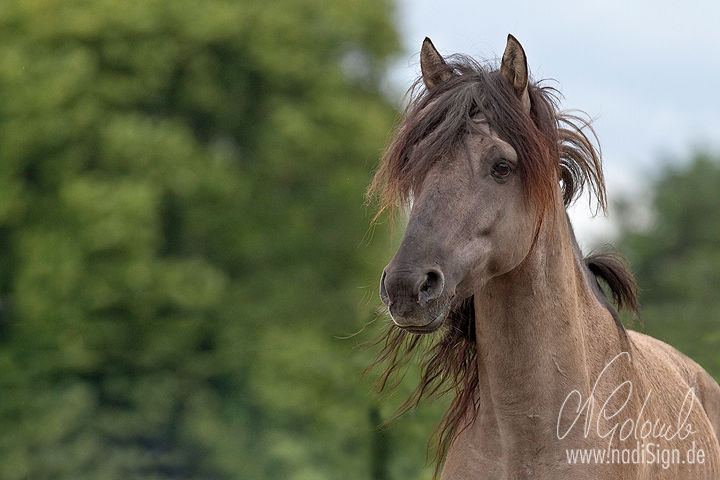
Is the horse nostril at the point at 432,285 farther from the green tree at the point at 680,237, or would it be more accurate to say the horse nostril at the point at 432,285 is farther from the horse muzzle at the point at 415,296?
the green tree at the point at 680,237

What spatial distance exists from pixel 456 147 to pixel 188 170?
→ 48.3ft

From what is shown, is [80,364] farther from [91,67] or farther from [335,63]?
[335,63]

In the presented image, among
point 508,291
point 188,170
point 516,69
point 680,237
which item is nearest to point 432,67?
point 516,69

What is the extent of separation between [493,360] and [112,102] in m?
15.8

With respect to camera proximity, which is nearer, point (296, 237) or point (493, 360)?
point (493, 360)

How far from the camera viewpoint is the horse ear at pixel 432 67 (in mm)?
3359

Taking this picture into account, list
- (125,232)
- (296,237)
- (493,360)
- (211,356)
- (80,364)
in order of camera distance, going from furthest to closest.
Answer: (296,237) → (125,232) → (211,356) → (80,364) → (493,360)

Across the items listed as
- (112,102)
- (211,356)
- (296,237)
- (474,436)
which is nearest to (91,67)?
(112,102)

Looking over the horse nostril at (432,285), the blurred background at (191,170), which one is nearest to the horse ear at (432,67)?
the horse nostril at (432,285)

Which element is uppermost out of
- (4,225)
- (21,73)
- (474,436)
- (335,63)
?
(335,63)

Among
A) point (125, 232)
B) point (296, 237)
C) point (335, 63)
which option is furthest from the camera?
point (335, 63)

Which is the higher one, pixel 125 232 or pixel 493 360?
pixel 125 232

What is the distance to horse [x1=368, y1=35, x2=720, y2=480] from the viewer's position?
2.82 m

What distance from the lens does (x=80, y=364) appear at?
7.10 meters
